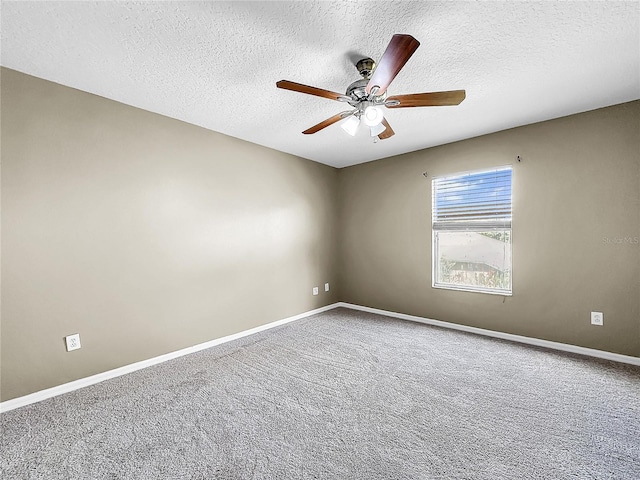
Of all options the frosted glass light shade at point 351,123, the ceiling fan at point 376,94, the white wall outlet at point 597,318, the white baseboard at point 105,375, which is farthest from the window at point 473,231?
the white baseboard at point 105,375

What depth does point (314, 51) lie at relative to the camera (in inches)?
73.0

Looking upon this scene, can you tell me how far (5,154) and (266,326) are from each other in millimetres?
2951

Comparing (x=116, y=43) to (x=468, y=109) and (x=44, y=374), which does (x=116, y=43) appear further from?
(x=468, y=109)

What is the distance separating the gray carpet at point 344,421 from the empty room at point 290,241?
0.02 metres

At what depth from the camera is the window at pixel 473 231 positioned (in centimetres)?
336

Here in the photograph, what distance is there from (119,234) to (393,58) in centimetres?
262

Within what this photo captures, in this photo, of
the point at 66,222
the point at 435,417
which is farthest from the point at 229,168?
the point at 435,417

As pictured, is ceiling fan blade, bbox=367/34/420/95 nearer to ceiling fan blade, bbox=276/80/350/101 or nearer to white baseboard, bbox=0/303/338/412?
ceiling fan blade, bbox=276/80/350/101

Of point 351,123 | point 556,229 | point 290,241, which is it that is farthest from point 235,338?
point 556,229

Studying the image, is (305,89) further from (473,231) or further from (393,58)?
(473,231)

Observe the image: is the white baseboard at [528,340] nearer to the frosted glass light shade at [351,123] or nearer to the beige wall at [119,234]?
the beige wall at [119,234]

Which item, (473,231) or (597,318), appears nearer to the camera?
(597,318)

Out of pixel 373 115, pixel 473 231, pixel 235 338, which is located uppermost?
pixel 373 115

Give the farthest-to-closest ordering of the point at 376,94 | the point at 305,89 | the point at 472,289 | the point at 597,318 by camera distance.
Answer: the point at 472,289, the point at 597,318, the point at 376,94, the point at 305,89
